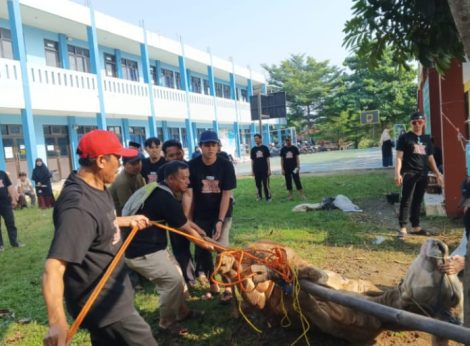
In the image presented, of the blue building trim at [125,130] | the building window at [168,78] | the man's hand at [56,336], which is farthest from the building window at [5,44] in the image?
the man's hand at [56,336]

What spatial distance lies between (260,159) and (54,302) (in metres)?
8.93

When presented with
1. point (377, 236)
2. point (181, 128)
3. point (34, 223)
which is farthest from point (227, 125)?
point (377, 236)

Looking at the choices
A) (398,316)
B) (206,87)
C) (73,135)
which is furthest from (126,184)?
(206,87)

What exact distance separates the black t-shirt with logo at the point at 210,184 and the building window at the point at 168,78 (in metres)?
24.5

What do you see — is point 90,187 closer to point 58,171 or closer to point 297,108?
point 58,171

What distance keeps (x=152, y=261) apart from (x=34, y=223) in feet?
27.7

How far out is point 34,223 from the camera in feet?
35.3

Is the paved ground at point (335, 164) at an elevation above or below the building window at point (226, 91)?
below

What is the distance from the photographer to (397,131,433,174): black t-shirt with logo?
20.0 ft

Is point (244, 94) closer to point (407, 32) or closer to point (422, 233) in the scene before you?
point (422, 233)

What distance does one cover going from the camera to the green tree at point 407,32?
3.77 meters

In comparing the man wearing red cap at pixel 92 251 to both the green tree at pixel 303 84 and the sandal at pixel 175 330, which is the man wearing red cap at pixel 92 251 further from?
the green tree at pixel 303 84

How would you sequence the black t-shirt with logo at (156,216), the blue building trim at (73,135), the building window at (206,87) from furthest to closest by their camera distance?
the building window at (206,87), the blue building trim at (73,135), the black t-shirt with logo at (156,216)

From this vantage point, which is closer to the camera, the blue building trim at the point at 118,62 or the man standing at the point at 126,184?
the man standing at the point at 126,184
